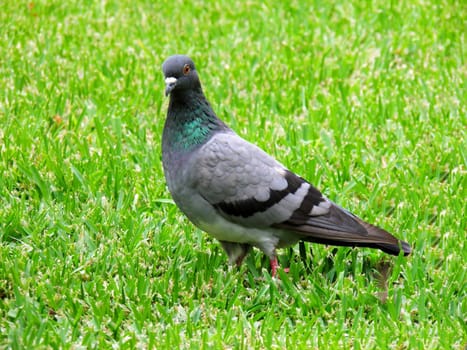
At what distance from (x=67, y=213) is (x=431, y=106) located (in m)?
3.01

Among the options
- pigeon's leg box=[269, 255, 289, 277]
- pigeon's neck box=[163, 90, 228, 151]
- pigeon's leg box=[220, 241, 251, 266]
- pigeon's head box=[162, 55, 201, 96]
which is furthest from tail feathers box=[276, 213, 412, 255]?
pigeon's head box=[162, 55, 201, 96]

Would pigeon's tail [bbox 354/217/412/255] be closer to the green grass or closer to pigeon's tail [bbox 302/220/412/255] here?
pigeon's tail [bbox 302/220/412/255]

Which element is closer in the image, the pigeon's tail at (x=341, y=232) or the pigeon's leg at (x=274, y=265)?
the pigeon's tail at (x=341, y=232)

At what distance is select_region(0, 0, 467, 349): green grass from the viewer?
4.14 metres

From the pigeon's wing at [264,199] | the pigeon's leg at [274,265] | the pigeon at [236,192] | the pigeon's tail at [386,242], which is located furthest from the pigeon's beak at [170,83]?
the pigeon's tail at [386,242]

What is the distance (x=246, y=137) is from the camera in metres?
6.05

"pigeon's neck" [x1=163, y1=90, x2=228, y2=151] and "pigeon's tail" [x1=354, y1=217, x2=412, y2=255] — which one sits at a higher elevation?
"pigeon's neck" [x1=163, y1=90, x2=228, y2=151]

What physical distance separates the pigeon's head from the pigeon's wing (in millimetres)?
332

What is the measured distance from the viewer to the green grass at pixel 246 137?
13.6 ft

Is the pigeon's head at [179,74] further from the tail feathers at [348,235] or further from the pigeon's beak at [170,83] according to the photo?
the tail feathers at [348,235]

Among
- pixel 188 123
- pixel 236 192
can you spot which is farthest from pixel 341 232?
pixel 188 123

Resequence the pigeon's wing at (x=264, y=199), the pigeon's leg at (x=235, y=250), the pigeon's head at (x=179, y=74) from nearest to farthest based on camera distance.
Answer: the pigeon's wing at (x=264, y=199) → the pigeon's head at (x=179, y=74) → the pigeon's leg at (x=235, y=250)

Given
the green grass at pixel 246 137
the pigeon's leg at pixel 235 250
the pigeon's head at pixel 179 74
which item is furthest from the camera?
the pigeon's leg at pixel 235 250

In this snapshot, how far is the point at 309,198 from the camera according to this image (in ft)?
14.9
